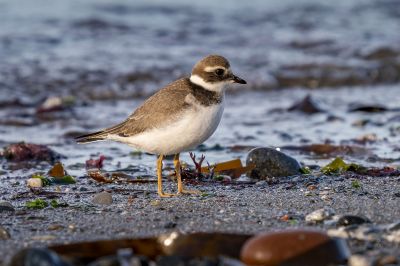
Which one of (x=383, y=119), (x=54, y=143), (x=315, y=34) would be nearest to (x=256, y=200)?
(x=54, y=143)

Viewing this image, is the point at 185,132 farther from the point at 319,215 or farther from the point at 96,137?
the point at 319,215

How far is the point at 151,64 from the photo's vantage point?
13.1 metres

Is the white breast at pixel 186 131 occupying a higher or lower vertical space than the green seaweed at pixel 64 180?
higher

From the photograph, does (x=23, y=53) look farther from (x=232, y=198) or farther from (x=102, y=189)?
(x=232, y=198)

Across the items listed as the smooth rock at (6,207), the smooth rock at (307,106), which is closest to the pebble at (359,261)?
the smooth rock at (6,207)

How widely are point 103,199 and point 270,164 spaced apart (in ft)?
5.52

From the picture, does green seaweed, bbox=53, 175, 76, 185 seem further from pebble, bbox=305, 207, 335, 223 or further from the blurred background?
A: pebble, bbox=305, 207, 335, 223

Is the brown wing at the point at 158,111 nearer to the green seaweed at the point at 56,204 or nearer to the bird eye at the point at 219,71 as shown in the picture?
the bird eye at the point at 219,71

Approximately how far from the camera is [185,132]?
584cm

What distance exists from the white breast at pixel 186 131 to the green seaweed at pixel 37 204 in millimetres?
905

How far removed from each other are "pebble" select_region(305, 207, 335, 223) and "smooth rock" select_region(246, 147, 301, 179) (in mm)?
1756

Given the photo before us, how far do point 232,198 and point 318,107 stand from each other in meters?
4.69

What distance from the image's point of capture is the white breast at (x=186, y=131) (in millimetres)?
5820

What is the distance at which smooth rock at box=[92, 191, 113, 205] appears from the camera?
19.2 feet
